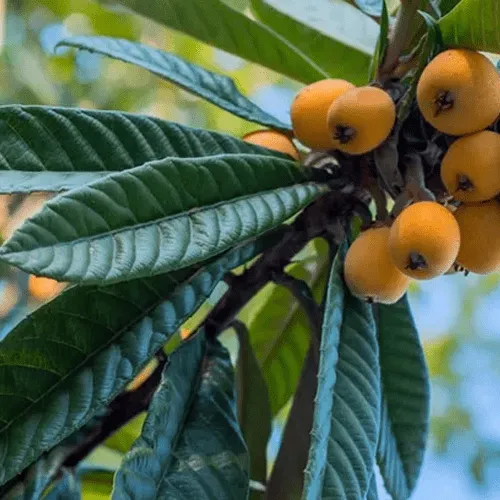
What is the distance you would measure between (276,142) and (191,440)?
234 mm

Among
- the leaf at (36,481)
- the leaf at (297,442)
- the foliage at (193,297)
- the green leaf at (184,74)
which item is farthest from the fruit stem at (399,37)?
the leaf at (36,481)

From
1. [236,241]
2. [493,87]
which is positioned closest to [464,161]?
[493,87]

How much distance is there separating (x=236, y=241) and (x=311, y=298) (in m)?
0.16

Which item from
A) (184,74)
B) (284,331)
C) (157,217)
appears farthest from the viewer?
(284,331)

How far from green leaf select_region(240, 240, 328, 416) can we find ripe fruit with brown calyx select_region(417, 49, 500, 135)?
29cm

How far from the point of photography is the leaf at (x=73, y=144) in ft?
1.98

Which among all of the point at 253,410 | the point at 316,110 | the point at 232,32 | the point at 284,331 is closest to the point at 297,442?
the point at 253,410

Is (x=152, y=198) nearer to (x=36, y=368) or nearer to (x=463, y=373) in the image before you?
(x=36, y=368)

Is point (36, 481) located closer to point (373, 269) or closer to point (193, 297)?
point (193, 297)

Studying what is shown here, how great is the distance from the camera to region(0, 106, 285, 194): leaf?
0.60 meters

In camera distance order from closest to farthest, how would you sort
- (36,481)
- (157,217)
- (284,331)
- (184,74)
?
(157,217) < (36,481) < (184,74) < (284,331)

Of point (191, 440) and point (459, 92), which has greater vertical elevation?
point (459, 92)

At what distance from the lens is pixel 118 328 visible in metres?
0.64

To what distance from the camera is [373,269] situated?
2.07ft
